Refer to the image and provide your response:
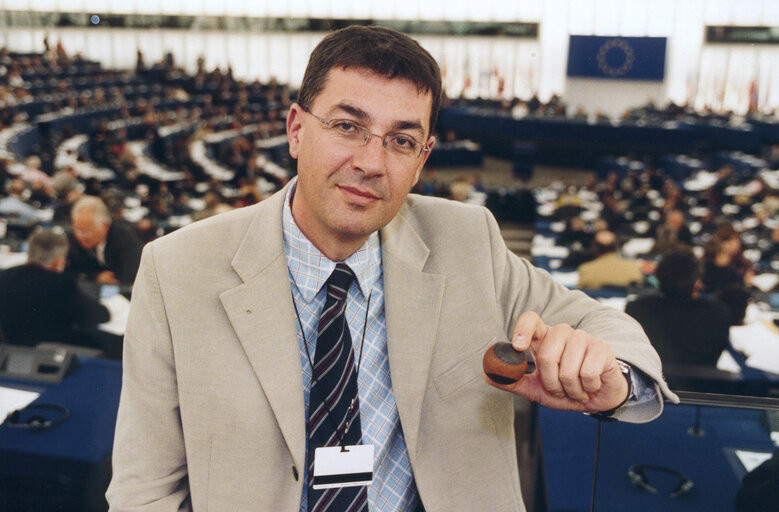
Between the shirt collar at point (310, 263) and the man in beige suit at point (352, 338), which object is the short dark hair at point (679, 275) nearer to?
the man in beige suit at point (352, 338)

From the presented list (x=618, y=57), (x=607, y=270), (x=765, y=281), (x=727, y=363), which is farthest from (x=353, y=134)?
(x=618, y=57)

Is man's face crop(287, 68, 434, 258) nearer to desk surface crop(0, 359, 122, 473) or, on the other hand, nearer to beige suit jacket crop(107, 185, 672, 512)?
beige suit jacket crop(107, 185, 672, 512)

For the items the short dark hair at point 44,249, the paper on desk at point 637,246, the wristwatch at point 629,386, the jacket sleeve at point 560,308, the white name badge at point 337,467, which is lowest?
the paper on desk at point 637,246

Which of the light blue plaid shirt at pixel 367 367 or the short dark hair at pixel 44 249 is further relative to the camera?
the short dark hair at pixel 44 249

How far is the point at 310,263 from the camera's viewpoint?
1.30m

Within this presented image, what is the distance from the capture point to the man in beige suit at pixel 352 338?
117 cm

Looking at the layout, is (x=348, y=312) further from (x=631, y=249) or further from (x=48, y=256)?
(x=631, y=249)

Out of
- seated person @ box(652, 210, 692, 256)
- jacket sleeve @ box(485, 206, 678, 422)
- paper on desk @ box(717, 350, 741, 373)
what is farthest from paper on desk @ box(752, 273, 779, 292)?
jacket sleeve @ box(485, 206, 678, 422)

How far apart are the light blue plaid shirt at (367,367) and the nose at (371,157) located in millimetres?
211

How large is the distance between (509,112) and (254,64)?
1160 centimetres

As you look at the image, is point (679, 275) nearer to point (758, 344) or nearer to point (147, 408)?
point (758, 344)

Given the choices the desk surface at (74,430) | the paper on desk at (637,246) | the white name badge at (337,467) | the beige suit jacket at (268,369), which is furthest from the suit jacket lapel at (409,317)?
the paper on desk at (637,246)

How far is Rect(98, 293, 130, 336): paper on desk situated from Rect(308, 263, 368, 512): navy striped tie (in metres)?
2.29

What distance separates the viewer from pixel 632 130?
1526 cm
